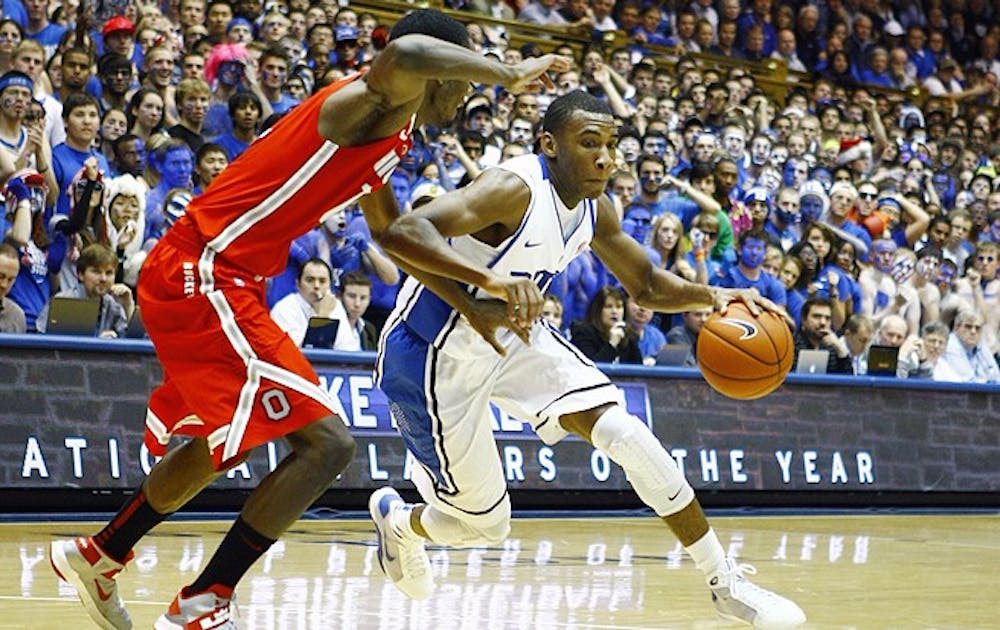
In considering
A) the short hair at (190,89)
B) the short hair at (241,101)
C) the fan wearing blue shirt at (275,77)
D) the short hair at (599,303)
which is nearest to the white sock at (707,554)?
the short hair at (599,303)

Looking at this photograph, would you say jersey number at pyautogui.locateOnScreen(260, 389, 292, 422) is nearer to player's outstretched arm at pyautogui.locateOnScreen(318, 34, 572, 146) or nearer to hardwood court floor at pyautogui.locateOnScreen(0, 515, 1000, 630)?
player's outstretched arm at pyautogui.locateOnScreen(318, 34, 572, 146)

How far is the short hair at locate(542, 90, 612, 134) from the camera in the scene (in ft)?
18.8

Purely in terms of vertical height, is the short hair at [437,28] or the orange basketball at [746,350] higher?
the short hair at [437,28]

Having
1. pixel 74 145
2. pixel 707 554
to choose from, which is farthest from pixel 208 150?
pixel 707 554

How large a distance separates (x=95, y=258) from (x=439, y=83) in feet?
15.3

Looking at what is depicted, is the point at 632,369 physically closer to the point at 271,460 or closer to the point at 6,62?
the point at 271,460

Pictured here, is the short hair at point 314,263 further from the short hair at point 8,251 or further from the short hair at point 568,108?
the short hair at point 568,108

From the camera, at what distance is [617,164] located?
6.38 meters

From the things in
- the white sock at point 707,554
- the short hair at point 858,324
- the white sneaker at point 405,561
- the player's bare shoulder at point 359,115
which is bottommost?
the short hair at point 858,324

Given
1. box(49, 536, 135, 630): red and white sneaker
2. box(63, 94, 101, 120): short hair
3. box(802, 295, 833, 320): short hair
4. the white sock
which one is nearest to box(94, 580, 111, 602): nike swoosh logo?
box(49, 536, 135, 630): red and white sneaker

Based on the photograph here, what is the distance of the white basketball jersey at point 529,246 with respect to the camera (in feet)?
18.4

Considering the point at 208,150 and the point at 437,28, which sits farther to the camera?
the point at 208,150

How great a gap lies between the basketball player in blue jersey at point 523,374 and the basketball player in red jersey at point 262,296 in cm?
55

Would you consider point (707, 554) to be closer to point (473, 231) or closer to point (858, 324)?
point (473, 231)
